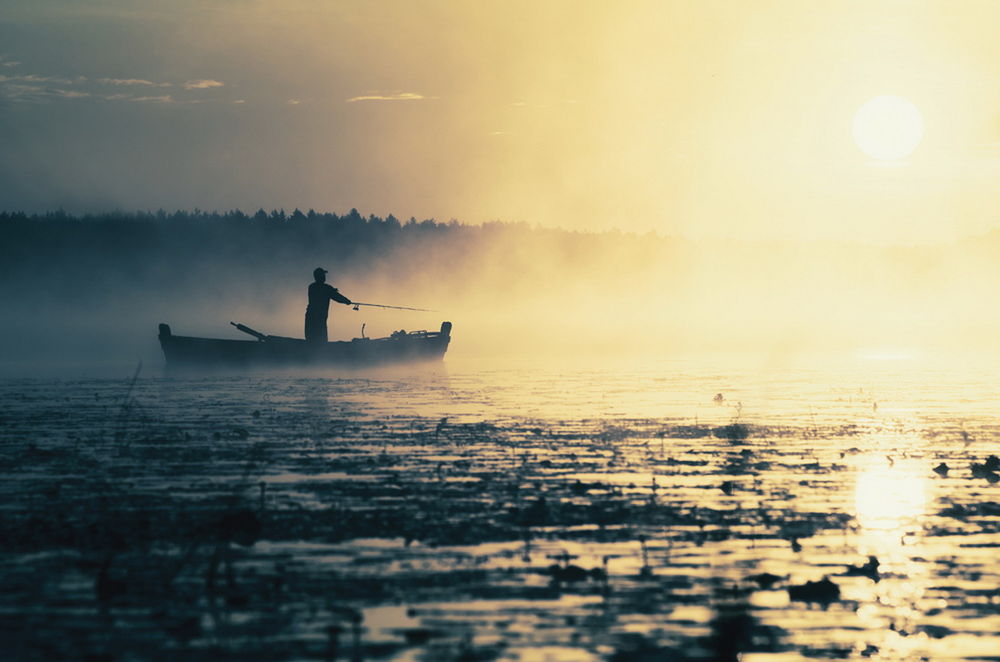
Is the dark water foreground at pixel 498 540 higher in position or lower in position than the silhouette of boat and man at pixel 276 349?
lower

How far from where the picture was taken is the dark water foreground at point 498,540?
10.4 meters

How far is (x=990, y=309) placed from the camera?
158 meters

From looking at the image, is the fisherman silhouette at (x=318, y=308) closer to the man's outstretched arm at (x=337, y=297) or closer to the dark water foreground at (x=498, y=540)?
the man's outstretched arm at (x=337, y=297)

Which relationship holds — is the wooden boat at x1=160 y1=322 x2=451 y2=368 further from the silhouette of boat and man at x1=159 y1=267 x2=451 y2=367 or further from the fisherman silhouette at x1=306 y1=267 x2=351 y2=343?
the fisherman silhouette at x1=306 y1=267 x2=351 y2=343

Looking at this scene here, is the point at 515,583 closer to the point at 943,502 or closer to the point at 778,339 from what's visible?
the point at 943,502

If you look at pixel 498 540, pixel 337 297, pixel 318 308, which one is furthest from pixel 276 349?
pixel 498 540

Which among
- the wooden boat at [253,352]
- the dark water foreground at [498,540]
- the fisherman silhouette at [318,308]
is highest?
the fisherman silhouette at [318,308]

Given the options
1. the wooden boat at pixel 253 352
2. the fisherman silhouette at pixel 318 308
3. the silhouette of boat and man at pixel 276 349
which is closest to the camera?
the fisherman silhouette at pixel 318 308

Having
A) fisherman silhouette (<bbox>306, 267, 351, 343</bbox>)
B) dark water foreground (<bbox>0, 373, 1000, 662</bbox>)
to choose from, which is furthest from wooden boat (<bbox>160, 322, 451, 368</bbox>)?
dark water foreground (<bbox>0, 373, 1000, 662</bbox>)

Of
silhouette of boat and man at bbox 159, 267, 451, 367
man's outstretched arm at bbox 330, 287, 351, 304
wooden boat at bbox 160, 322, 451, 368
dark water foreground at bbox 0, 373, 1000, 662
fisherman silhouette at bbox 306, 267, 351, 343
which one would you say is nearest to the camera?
dark water foreground at bbox 0, 373, 1000, 662

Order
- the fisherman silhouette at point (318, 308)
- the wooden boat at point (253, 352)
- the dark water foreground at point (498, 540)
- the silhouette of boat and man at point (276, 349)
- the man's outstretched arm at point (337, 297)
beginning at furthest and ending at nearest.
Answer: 1. the wooden boat at point (253, 352)
2. the silhouette of boat and man at point (276, 349)
3. the fisherman silhouette at point (318, 308)
4. the man's outstretched arm at point (337, 297)
5. the dark water foreground at point (498, 540)

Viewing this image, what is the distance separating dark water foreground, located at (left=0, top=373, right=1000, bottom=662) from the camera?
10367 millimetres

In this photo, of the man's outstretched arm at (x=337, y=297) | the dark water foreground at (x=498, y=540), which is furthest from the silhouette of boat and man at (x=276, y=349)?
the dark water foreground at (x=498, y=540)

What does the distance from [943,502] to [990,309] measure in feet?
496
